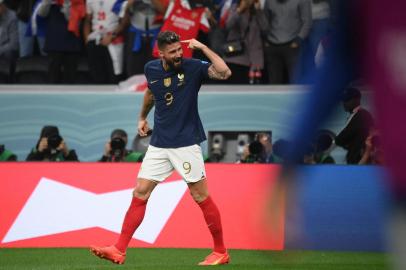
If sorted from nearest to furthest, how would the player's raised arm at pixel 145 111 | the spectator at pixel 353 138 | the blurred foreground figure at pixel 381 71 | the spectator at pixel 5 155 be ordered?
the blurred foreground figure at pixel 381 71, the player's raised arm at pixel 145 111, the spectator at pixel 353 138, the spectator at pixel 5 155

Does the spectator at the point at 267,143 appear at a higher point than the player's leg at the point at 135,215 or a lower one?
lower

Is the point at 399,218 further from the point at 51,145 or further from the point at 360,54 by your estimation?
the point at 51,145

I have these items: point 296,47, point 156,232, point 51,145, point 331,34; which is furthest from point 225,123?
point 331,34

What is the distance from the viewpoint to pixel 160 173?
34.9 feet

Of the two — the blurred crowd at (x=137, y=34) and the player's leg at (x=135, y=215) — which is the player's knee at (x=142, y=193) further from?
the blurred crowd at (x=137, y=34)

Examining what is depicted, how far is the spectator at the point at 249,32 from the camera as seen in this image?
1719 centimetres

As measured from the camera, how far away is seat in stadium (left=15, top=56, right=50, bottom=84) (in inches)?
744

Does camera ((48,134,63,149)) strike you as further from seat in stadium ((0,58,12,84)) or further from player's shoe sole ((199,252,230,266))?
player's shoe sole ((199,252,230,266))

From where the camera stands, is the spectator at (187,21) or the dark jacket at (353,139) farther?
the spectator at (187,21)

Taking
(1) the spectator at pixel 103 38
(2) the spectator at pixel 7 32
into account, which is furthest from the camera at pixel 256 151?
(2) the spectator at pixel 7 32


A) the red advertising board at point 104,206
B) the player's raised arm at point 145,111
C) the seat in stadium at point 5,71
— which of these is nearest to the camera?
the player's raised arm at point 145,111

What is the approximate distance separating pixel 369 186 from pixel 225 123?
442 cm

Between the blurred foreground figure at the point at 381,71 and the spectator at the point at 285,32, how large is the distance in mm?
13370

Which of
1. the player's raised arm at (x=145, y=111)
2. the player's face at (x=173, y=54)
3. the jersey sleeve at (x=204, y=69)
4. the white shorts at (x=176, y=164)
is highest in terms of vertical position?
the player's face at (x=173, y=54)
